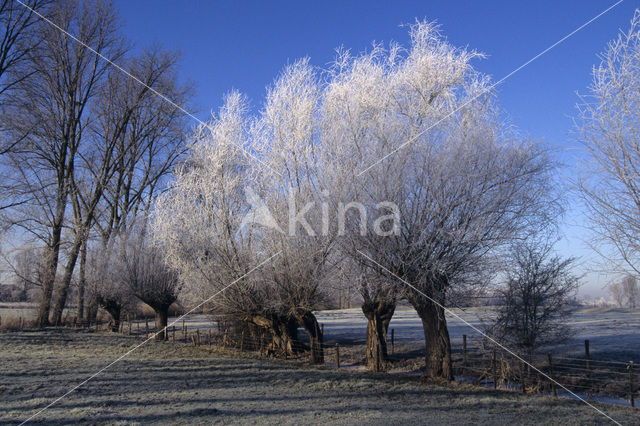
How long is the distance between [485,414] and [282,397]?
4230mm

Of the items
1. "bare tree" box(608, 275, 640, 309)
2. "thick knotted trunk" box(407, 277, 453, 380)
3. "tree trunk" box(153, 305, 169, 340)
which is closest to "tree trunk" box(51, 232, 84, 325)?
"tree trunk" box(153, 305, 169, 340)

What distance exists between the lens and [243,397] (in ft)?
33.3

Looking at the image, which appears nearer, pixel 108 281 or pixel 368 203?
pixel 368 203

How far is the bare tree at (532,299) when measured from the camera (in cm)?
1333

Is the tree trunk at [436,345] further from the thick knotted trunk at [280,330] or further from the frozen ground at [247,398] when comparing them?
the thick knotted trunk at [280,330]

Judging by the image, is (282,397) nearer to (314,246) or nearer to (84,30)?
(314,246)

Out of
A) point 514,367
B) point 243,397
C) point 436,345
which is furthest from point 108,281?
point 514,367

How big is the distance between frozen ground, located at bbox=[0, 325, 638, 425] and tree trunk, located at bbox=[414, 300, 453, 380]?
56cm

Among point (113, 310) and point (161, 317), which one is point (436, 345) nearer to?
point (161, 317)

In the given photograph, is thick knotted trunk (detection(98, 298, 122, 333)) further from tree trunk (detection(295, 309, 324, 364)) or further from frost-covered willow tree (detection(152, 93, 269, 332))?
tree trunk (detection(295, 309, 324, 364))

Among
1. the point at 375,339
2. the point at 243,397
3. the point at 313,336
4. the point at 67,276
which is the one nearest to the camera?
the point at 243,397

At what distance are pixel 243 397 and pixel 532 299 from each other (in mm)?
8587

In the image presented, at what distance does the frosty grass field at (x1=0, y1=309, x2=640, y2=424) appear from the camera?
8445 millimetres

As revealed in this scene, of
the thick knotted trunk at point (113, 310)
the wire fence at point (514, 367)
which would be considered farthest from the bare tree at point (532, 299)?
the thick knotted trunk at point (113, 310)
